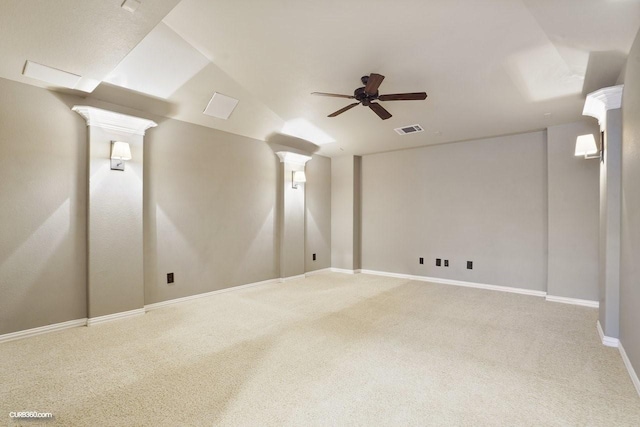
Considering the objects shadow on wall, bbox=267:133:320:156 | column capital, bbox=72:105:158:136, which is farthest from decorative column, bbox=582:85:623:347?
column capital, bbox=72:105:158:136

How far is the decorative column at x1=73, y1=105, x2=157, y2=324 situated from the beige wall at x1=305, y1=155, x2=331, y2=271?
3183mm

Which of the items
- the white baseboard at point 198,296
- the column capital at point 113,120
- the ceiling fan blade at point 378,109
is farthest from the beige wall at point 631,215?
the column capital at point 113,120

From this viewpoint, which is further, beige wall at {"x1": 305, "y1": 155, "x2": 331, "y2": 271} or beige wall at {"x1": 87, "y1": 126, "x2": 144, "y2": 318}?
beige wall at {"x1": 305, "y1": 155, "x2": 331, "y2": 271}

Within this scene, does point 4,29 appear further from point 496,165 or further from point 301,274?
point 496,165

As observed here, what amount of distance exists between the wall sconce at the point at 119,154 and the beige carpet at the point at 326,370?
1.82 metres

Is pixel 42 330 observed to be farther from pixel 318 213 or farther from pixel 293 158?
pixel 318 213

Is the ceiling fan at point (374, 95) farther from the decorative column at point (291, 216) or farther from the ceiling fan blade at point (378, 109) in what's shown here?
the decorative column at point (291, 216)

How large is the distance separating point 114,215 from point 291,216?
2870 mm

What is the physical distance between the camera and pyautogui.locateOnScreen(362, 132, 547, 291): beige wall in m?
4.81

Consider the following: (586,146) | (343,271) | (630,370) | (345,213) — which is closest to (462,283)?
(343,271)

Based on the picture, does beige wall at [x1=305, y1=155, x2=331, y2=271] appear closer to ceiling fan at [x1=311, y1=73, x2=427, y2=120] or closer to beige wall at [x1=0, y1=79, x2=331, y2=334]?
beige wall at [x1=0, y1=79, x2=331, y2=334]

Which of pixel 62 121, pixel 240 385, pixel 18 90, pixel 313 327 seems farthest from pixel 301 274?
pixel 18 90

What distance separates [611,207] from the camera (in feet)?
9.68

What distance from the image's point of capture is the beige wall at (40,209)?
2.99 meters
